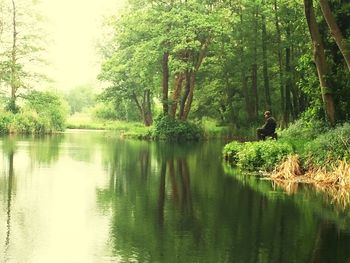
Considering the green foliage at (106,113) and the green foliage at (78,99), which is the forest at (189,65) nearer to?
the green foliage at (106,113)

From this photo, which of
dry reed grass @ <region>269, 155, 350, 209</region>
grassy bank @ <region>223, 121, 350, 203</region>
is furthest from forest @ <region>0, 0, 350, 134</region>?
dry reed grass @ <region>269, 155, 350, 209</region>

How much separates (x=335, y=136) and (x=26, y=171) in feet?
30.7

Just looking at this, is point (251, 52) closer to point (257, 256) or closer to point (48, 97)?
point (48, 97)

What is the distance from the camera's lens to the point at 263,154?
18469 millimetres

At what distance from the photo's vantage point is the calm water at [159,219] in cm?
718

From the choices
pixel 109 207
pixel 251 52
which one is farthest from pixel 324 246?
pixel 251 52

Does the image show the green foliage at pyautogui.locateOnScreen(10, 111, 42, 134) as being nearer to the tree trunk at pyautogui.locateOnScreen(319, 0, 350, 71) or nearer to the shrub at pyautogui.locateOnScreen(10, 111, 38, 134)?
the shrub at pyautogui.locateOnScreen(10, 111, 38, 134)

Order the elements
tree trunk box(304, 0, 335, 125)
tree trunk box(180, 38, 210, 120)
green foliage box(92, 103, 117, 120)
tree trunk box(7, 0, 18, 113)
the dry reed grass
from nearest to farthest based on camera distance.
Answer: the dry reed grass → tree trunk box(304, 0, 335, 125) → tree trunk box(180, 38, 210, 120) → tree trunk box(7, 0, 18, 113) → green foliage box(92, 103, 117, 120)

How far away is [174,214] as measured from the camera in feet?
32.7

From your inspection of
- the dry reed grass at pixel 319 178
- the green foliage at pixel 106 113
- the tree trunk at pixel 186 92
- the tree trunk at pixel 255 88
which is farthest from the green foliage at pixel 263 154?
Answer: the green foliage at pixel 106 113

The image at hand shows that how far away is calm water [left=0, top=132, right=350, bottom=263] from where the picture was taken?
23.6 feet

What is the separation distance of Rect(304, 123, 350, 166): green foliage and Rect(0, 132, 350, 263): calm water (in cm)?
195

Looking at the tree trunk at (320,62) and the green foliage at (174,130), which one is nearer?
the tree trunk at (320,62)

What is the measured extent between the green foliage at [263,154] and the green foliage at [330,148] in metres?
0.89
